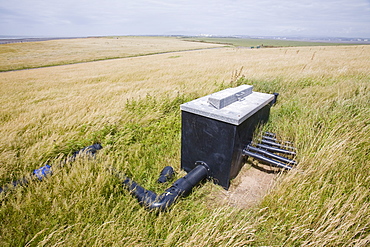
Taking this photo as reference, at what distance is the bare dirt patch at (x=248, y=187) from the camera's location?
2627 mm

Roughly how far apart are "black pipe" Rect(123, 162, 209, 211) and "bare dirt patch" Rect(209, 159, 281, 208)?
1.15 ft

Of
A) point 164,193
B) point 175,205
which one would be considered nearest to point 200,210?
point 175,205

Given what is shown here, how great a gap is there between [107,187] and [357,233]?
104 inches

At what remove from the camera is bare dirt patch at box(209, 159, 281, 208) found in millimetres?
2627

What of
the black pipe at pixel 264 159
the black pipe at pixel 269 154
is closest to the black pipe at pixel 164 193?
the black pipe at pixel 264 159

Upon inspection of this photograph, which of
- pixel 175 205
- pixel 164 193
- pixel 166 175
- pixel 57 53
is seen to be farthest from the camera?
pixel 57 53

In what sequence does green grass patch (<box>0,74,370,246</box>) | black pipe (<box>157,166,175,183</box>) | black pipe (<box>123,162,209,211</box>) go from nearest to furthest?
green grass patch (<box>0,74,370,246</box>)
black pipe (<box>123,162,209,211</box>)
black pipe (<box>157,166,175,183</box>)

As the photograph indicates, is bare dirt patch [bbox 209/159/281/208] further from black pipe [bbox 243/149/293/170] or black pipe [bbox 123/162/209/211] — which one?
black pipe [bbox 123/162/209/211]

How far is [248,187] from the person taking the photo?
3.06 m

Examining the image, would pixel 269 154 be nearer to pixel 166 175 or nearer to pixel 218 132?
pixel 218 132

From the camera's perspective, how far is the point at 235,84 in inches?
292

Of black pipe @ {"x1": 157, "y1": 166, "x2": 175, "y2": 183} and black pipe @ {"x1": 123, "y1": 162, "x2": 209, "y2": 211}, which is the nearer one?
black pipe @ {"x1": 123, "y1": 162, "x2": 209, "y2": 211}

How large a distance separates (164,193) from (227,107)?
156 cm

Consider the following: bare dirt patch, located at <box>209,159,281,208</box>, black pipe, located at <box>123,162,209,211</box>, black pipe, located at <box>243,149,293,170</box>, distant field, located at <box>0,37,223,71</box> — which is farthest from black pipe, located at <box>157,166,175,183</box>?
distant field, located at <box>0,37,223,71</box>
